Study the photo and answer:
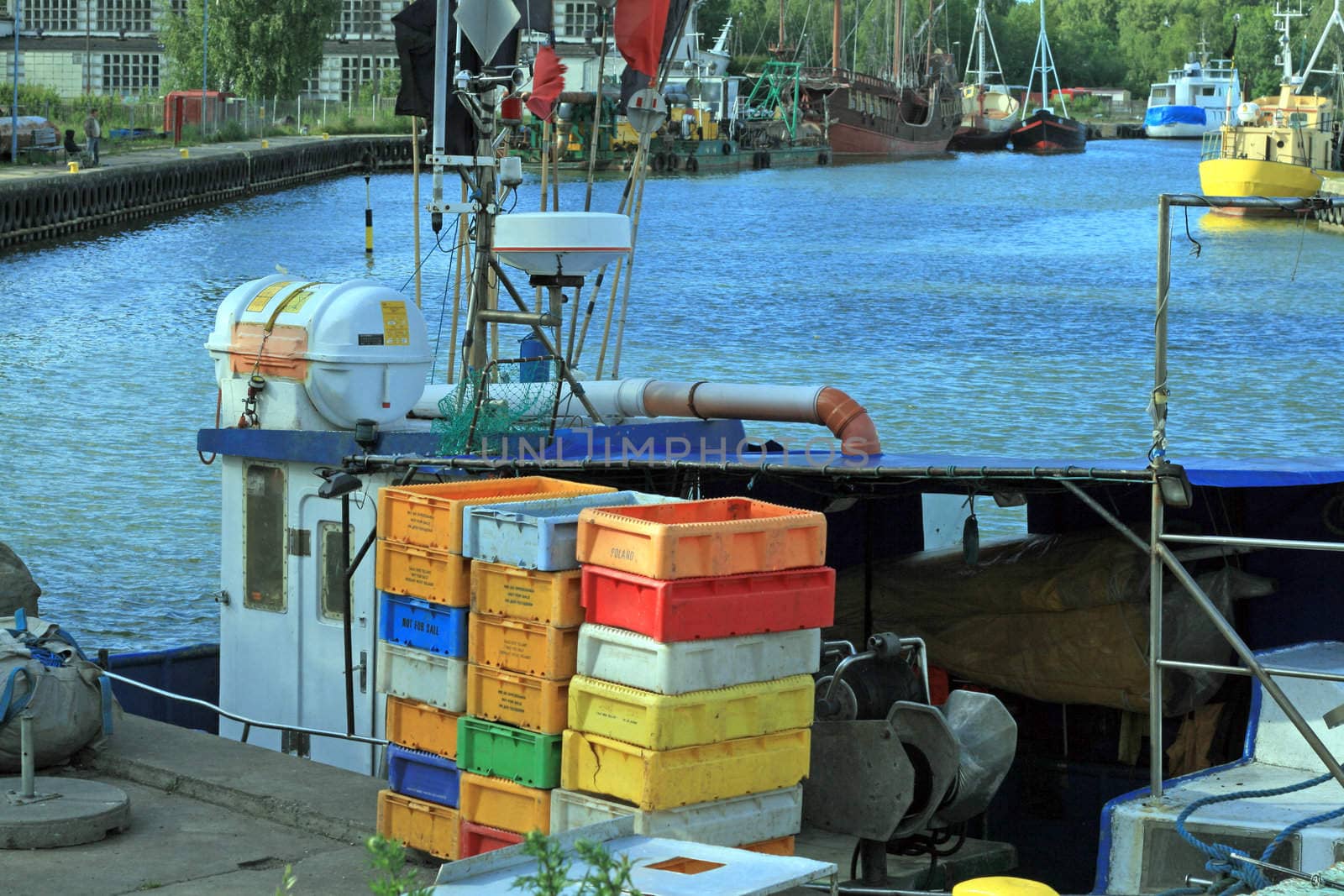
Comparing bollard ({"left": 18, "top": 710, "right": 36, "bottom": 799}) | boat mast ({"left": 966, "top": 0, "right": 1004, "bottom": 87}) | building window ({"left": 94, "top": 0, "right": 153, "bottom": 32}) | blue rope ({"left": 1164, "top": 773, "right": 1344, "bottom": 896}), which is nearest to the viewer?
blue rope ({"left": 1164, "top": 773, "right": 1344, "bottom": 896})

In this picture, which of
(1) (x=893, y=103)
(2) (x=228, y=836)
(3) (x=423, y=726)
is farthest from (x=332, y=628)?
(1) (x=893, y=103)

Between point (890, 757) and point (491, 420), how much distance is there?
373cm

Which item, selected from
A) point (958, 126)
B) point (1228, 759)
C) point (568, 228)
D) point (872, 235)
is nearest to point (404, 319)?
point (568, 228)

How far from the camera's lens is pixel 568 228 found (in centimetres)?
1119

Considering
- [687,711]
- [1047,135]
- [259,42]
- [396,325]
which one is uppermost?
[259,42]

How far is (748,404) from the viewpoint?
12.1 m

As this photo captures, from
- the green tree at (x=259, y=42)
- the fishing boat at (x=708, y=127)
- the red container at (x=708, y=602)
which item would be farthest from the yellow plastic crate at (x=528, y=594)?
the green tree at (x=259, y=42)

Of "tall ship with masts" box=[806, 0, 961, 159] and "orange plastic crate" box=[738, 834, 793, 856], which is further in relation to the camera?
"tall ship with masts" box=[806, 0, 961, 159]

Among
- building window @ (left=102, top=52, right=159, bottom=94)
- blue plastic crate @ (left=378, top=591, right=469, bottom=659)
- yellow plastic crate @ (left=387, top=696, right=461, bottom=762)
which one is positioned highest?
building window @ (left=102, top=52, right=159, bottom=94)

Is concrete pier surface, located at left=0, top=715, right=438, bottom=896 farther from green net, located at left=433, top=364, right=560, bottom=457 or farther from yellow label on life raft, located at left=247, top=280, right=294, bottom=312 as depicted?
yellow label on life raft, located at left=247, top=280, right=294, bottom=312

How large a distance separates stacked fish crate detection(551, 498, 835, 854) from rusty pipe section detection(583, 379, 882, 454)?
356 centimetres

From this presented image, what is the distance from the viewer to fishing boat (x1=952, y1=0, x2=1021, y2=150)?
463ft

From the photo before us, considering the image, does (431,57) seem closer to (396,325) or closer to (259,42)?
(396,325)

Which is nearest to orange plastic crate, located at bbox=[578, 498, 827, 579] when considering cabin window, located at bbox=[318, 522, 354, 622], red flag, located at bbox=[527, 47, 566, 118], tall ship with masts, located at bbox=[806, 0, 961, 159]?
cabin window, located at bbox=[318, 522, 354, 622]
